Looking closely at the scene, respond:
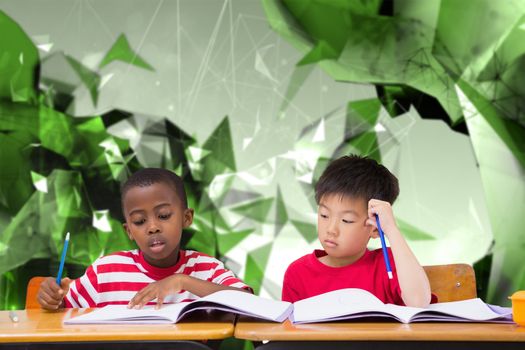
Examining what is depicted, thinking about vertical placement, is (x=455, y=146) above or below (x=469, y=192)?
above

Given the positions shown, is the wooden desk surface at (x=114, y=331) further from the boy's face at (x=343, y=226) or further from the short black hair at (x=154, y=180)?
the short black hair at (x=154, y=180)

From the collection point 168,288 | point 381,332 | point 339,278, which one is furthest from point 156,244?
point 381,332

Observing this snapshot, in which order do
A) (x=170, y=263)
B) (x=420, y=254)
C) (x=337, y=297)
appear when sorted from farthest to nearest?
1. (x=420, y=254)
2. (x=170, y=263)
3. (x=337, y=297)

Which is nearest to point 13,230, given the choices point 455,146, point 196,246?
point 196,246

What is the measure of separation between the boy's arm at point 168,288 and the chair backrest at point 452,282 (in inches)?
20.8

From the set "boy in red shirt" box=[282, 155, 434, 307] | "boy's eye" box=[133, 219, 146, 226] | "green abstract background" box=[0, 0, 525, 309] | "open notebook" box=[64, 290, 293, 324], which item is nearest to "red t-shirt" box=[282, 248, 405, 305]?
"boy in red shirt" box=[282, 155, 434, 307]

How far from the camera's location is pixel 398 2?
3723mm

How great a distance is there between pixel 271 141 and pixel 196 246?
67 centimetres

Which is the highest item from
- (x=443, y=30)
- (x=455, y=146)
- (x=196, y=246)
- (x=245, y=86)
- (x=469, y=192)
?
(x=443, y=30)

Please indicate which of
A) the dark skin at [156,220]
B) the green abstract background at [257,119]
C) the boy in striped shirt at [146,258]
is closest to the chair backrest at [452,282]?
the boy in striped shirt at [146,258]

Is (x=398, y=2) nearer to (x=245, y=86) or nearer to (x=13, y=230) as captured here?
(x=245, y=86)

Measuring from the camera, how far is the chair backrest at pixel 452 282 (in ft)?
5.51

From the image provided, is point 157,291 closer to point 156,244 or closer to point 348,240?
point 156,244

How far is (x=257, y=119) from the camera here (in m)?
3.67
